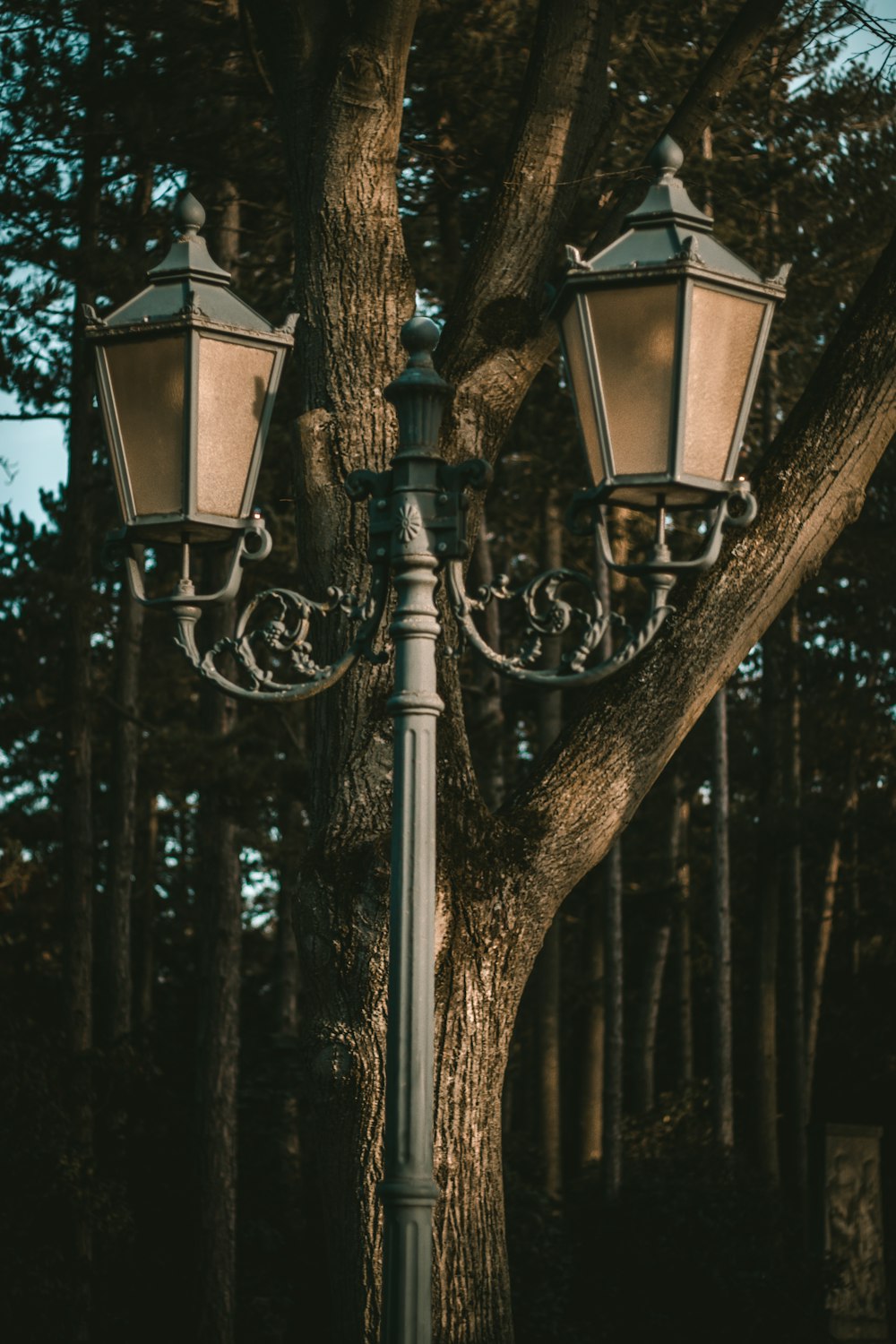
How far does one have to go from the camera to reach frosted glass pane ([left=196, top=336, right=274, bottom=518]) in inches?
155

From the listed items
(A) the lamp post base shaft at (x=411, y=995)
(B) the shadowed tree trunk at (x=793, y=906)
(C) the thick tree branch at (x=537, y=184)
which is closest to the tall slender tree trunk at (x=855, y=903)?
(B) the shadowed tree trunk at (x=793, y=906)

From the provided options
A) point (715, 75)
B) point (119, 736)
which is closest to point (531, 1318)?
point (119, 736)

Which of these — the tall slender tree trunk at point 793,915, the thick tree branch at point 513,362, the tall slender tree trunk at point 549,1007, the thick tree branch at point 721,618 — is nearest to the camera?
the thick tree branch at point 721,618

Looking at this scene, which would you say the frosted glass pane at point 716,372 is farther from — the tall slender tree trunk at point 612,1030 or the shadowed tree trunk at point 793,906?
the shadowed tree trunk at point 793,906

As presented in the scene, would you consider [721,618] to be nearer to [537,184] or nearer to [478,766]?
[537,184]

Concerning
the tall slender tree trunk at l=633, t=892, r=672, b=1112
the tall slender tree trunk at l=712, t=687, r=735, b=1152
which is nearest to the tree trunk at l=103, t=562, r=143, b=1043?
the tall slender tree trunk at l=712, t=687, r=735, b=1152

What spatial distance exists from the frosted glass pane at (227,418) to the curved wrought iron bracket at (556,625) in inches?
23.2

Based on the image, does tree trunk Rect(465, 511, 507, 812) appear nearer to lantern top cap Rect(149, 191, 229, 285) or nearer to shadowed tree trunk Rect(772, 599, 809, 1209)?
shadowed tree trunk Rect(772, 599, 809, 1209)

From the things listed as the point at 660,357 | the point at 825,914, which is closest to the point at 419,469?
the point at 660,357

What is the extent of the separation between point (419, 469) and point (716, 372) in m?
0.70

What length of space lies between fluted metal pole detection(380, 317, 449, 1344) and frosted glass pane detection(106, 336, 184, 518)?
0.52 metres

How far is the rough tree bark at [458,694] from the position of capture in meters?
4.61

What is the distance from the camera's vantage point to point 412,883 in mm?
3535

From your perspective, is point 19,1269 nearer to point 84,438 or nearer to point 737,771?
point 84,438
